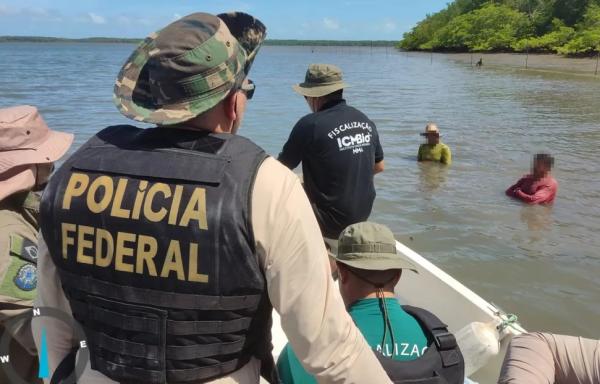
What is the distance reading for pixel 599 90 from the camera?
2378 centimetres

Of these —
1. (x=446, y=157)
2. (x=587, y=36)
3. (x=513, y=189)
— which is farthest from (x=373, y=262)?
(x=587, y=36)

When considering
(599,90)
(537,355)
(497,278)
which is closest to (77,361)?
(537,355)

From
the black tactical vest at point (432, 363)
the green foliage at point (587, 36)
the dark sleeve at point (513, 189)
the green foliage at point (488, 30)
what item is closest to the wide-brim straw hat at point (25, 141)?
the black tactical vest at point (432, 363)

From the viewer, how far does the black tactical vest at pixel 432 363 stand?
5.82ft

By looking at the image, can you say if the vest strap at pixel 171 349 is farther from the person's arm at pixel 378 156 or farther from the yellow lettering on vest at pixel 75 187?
the person's arm at pixel 378 156

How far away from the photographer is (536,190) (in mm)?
7852

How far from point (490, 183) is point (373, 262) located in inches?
316

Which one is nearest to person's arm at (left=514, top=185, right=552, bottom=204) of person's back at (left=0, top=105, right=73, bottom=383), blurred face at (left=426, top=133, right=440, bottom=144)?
blurred face at (left=426, top=133, right=440, bottom=144)

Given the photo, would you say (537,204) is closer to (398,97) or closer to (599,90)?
(398,97)

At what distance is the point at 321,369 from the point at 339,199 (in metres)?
2.39

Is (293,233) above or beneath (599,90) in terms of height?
above

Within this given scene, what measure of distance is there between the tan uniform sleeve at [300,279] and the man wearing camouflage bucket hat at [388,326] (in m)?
0.61

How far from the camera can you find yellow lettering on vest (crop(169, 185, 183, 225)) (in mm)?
1150

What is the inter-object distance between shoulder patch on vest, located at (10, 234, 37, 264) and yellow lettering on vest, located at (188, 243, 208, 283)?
0.91 m
